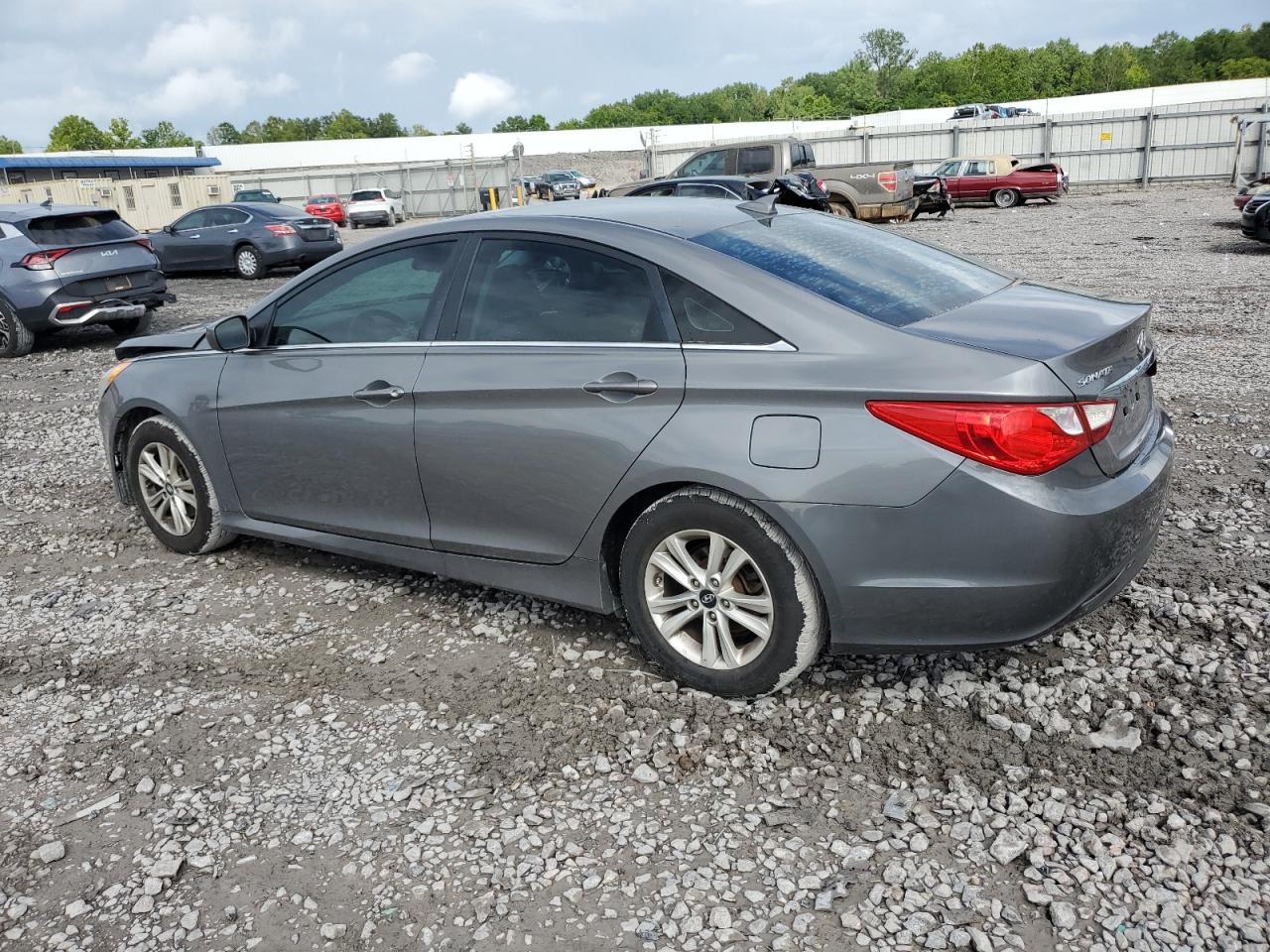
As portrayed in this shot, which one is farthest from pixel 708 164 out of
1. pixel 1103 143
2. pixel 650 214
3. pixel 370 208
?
pixel 650 214

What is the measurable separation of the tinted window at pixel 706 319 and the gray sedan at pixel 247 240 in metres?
16.9

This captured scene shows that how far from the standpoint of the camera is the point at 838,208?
75.1ft

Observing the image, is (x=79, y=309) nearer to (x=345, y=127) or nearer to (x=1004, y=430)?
(x=1004, y=430)

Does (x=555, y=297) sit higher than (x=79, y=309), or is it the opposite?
(x=555, y=297)

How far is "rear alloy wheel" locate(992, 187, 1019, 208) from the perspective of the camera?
95.2 feet

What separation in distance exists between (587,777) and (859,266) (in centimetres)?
194

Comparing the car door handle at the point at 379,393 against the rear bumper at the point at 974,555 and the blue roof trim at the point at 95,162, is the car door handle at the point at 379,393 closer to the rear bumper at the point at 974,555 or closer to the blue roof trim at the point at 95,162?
the rear bumper at the point at 974,555

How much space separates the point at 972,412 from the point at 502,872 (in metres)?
1.76

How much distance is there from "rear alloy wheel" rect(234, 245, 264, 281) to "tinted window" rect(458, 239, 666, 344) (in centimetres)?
1671

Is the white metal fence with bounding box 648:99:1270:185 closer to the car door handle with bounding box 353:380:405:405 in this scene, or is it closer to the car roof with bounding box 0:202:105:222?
the car roof with bounding box 0:202:105:222

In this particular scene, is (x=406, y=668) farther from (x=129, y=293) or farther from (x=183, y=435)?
(x=129, y=293)

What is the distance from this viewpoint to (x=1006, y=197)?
Answer: 29.1 metres

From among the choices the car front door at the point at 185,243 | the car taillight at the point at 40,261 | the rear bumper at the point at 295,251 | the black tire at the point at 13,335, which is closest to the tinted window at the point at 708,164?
the rear bumper at the point at 295,251

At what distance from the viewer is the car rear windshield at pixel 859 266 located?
131 inches
